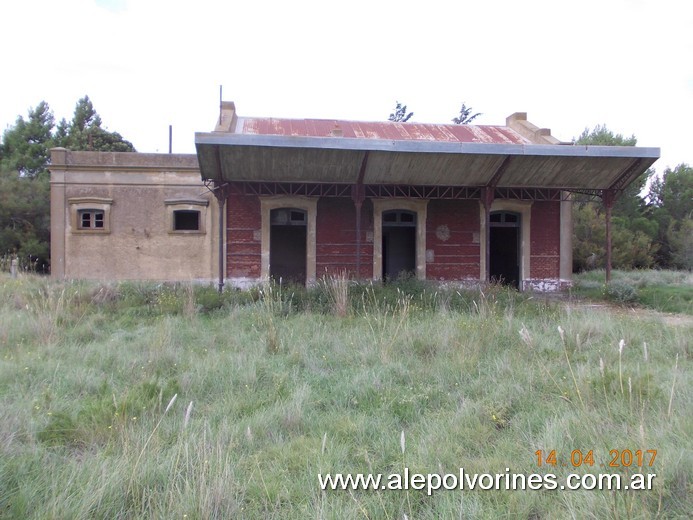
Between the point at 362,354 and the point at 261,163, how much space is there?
8.01 metres

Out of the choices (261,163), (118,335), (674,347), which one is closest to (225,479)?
(118,335)

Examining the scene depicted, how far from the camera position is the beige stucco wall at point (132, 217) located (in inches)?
625

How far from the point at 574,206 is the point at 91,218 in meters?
27.0

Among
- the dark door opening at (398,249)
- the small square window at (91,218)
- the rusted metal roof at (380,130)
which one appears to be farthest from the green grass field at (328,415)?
the dark door opening at (398,249)

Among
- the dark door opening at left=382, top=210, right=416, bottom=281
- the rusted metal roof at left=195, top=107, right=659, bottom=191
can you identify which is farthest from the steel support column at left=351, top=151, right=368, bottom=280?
the dark door opening at left=382, top=210, right=416, bottom=281

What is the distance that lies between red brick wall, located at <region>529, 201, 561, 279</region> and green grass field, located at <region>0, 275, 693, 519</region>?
862 cm

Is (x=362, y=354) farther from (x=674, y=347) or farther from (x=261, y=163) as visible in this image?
(x=261, y=163)

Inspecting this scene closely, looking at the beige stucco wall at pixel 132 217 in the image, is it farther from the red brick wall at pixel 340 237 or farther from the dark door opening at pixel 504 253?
the dark door opening at pixel 504 253

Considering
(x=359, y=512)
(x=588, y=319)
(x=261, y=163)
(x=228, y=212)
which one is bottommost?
(x=359, y=512)

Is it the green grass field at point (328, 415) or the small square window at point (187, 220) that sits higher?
the small square window at point (187, 220)

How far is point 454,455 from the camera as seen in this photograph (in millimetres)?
3277

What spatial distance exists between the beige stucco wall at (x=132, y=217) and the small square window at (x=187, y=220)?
387 mm

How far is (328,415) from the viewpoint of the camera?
412 cm

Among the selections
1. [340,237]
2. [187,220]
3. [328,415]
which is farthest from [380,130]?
[328,415]
